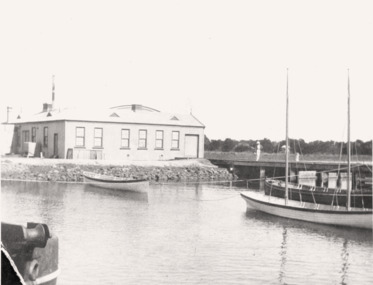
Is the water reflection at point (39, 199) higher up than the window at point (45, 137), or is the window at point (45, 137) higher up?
the window at point (45, 137)

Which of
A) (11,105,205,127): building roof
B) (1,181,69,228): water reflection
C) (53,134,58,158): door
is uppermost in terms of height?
(11,105,205,127): building roof

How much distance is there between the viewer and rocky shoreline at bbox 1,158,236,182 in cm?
3098

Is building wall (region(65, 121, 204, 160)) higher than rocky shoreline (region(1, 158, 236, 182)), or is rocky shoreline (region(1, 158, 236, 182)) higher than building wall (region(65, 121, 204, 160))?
building wall (region(65, 121, 204, 160))

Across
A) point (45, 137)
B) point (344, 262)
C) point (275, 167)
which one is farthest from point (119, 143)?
point (344, 262)

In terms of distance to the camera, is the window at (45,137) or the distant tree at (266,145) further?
the distant tree at (266,145)

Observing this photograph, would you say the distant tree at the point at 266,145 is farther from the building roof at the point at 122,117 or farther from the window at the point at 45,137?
the window at the point at 45,137

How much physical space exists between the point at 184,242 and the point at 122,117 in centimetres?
2313

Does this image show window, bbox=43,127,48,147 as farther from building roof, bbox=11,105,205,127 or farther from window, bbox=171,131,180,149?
window, bbox=171,131,180,149

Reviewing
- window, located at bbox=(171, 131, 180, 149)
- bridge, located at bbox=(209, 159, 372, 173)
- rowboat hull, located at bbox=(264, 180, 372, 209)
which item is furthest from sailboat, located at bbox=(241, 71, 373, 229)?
bridge, located at bbox=(209, 159, 372, 173)

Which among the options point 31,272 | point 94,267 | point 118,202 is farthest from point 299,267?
point 118,202

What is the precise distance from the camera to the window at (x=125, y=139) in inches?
1460

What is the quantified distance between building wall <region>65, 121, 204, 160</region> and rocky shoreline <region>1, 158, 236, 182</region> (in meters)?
1.49

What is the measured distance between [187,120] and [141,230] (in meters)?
24.3

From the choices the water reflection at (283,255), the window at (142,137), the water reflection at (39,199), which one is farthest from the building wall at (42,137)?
the water reflection at (283,255)
